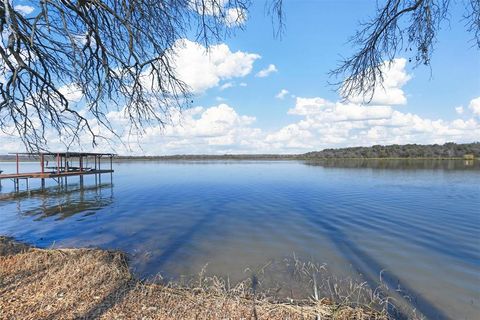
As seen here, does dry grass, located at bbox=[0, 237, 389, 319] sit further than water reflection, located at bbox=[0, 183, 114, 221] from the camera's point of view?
No

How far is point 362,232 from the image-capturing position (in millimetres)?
10898

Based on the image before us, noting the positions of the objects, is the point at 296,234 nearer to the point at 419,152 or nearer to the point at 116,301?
the point at 116,301

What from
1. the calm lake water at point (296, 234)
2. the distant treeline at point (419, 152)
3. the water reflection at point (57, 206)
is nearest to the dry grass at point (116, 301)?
the calm lake water at point (296, 234)

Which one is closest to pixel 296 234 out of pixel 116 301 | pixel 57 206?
pixel 116 301

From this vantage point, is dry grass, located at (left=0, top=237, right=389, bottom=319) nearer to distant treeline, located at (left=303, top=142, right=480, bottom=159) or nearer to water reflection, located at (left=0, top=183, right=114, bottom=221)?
water reflection, located at (left=0, top=183, right=114, bottom=221)

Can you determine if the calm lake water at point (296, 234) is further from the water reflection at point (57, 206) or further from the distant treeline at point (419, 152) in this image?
the distant treeline at point (419, 152)

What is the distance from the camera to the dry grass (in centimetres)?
395

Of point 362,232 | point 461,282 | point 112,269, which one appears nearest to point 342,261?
point 461,282

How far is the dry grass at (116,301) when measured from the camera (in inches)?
156

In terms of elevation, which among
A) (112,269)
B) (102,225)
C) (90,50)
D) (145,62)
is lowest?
(102,225)

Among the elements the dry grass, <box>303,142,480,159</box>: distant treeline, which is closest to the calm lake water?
the dry grass

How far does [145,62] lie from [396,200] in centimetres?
1849

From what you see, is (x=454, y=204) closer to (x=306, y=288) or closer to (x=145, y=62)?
(x=306, y=288)

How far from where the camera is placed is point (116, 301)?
14.2 feet
